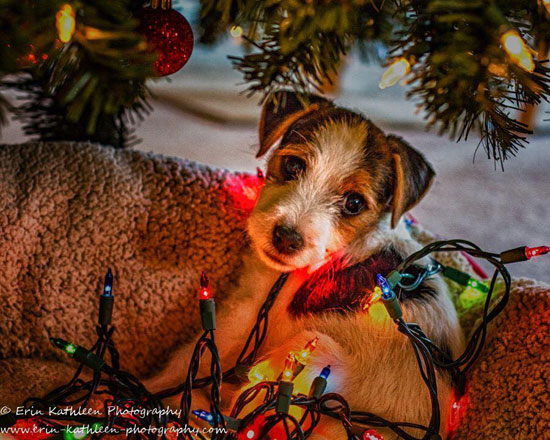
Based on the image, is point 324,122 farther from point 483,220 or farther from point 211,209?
point 483,220

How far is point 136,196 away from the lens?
1737mm

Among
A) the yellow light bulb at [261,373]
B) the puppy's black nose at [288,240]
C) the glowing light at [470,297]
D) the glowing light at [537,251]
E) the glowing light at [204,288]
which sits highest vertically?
the glowing light at [537,251]

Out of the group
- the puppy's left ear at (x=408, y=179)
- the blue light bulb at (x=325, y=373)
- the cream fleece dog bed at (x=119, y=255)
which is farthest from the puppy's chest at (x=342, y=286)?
the cream fleece dog bed at (x=119, y=255)

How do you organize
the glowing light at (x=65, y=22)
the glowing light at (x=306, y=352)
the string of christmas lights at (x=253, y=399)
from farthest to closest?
the glowing light at (x=306, y=352) < the string of christmas lights at (x=253, y=399) < the glowing light at (x=65, y=22)

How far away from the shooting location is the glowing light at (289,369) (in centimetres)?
122

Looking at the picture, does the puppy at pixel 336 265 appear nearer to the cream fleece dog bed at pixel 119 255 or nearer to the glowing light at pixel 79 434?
the cream fleece dog bed at pixel 119 255

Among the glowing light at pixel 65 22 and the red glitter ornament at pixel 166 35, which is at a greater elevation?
the glowing light at pixel 65 22

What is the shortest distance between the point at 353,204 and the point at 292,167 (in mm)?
205

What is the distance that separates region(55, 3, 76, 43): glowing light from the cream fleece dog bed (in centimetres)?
95

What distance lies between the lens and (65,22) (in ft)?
2.48

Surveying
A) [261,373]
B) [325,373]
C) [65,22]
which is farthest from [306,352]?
[65,22]

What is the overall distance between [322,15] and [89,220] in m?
1.03

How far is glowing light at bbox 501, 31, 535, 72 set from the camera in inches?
34.9

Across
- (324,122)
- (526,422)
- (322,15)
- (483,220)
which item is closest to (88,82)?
(322,15)
